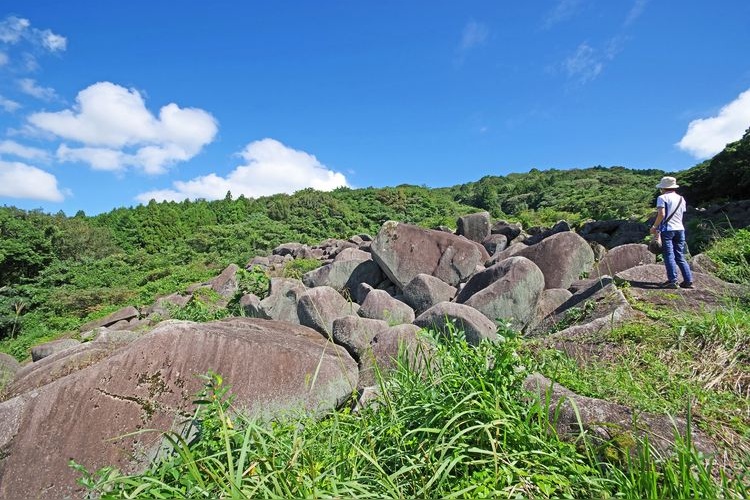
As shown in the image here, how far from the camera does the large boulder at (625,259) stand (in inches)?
284

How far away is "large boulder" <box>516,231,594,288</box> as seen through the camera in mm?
7180

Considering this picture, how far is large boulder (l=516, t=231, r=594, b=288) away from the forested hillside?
12.5 meters

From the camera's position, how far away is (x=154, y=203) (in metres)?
31.0

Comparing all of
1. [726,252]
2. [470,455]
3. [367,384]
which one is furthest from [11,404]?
[726,252]

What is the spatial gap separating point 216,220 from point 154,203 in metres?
4.50

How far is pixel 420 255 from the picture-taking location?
9.05m

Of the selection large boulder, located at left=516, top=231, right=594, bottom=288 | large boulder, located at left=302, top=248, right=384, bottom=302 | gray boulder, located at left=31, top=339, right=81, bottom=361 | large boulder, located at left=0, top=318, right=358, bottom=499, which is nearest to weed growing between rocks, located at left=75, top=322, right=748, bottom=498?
large boulder, located at left=0, top=318, right=358, bottom=499

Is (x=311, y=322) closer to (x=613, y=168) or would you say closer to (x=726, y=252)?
(x=726, y=252)

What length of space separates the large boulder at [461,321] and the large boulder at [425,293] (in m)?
2.40

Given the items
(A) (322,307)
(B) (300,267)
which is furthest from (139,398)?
(B) (300,267)

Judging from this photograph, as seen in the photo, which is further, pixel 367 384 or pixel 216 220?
pixel 216 220

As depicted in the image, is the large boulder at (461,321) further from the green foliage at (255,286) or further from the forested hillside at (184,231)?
the forested hillside at (184,231)

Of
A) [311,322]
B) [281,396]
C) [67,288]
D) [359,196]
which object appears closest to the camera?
[281,396]

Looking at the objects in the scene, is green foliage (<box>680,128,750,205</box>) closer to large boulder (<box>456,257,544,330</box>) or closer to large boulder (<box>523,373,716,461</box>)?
large boulder (<box>456,257,544,330</box>)
